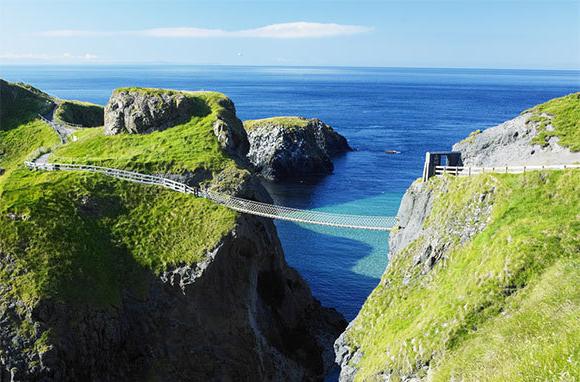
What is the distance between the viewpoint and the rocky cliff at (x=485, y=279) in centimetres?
2255

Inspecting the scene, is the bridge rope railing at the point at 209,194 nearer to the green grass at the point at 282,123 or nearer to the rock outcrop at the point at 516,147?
the rock outcrop at the point at 516,147

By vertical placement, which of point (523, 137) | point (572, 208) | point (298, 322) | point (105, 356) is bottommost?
point (298, 322)

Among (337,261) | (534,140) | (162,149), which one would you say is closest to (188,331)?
(162,149)

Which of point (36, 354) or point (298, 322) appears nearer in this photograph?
point (36, 354)

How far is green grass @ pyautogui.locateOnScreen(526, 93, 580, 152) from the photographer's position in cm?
3412

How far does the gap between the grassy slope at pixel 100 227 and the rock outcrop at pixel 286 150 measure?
5916 centimetres

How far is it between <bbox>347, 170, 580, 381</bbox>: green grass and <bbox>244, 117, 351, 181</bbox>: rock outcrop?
7749 centimetres

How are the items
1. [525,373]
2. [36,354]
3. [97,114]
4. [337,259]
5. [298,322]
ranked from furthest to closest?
[97,114] < [337,259] < [298,322] < [36,354] < [525,373]

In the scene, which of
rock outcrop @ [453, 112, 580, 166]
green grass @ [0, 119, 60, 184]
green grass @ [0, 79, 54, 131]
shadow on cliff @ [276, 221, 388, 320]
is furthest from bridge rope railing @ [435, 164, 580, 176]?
green grass @ [0, 79, 54, 131]

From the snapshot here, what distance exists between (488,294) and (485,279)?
940 mm

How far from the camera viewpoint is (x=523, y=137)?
36.6m

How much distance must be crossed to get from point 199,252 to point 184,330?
20.4ft

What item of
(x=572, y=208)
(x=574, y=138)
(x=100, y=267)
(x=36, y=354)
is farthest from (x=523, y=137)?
(x=36, y=354)

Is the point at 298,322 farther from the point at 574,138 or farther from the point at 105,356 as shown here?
the point at 574,138
